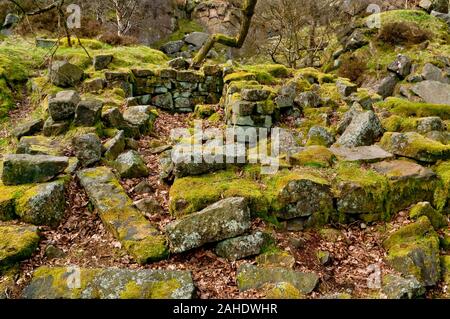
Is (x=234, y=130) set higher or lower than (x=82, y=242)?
higher

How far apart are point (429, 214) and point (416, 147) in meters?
1.73

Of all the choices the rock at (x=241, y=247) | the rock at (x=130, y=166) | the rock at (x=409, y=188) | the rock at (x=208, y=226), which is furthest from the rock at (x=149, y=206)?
the rock at (x=409, y=188)

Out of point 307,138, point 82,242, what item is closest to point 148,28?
point 307,138

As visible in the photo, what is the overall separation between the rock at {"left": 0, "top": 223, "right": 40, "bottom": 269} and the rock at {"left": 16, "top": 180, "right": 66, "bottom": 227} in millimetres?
305

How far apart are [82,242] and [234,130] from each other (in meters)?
5.13

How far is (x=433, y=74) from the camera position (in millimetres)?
17859

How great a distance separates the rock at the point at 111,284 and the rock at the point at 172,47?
2681cm

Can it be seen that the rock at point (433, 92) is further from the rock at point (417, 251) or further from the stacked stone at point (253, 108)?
the rock at point (417, 251)

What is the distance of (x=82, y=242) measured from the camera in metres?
6.79

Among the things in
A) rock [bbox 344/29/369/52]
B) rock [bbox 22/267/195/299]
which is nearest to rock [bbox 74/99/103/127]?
rock [bbox 22/267/195/299]

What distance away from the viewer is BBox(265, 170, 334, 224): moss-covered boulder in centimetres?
703

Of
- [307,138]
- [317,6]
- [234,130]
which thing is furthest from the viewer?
[317,6]

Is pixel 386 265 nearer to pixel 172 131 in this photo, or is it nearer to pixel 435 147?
pixel 435 147

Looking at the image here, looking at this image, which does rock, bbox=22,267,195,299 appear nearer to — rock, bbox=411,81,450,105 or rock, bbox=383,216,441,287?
rock, bbox=383,216,441,287
